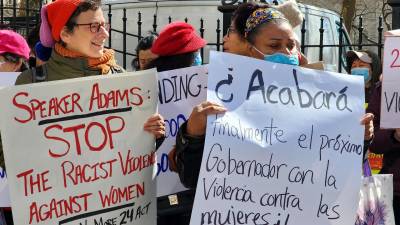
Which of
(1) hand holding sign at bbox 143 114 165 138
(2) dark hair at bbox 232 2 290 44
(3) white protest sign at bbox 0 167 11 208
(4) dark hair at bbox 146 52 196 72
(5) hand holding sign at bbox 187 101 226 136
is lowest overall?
(3) white protest sign at bbox 0 167 11 208

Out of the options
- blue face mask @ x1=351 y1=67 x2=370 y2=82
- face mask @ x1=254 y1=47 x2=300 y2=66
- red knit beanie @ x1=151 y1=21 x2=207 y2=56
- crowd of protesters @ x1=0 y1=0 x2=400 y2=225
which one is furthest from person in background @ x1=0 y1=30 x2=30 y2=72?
face mask @ x1=254 y1=47 x2=300 y2=66

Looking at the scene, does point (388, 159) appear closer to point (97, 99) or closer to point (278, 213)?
point (278, 213)

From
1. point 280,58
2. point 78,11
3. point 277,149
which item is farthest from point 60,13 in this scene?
point 277,149

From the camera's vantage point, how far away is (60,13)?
3.12 meters

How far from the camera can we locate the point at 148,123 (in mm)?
2926

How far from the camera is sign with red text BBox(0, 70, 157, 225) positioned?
2748 millimetres

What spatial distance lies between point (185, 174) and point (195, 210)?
0.22 m

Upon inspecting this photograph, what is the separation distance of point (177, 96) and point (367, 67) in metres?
2.14

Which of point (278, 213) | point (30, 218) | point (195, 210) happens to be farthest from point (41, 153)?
point (278, 213)

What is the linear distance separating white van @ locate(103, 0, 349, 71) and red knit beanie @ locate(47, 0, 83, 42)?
13.2 feet

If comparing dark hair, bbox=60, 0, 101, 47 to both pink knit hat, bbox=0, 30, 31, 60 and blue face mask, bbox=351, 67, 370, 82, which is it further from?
blue face mask, bbox=351, 67, 370, 82

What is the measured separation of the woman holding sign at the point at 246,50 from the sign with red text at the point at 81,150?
0.67 ft

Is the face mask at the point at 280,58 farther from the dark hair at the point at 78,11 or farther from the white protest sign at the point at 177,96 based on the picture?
the dark hair at the point at 78,11

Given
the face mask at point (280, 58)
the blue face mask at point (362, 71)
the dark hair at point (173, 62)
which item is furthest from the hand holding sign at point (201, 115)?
the blue face mask at point (362, 71)
